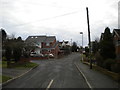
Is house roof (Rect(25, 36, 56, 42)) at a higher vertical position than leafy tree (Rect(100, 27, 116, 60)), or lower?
higher

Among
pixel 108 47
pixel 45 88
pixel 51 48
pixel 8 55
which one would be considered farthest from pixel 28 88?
pixel 51 48

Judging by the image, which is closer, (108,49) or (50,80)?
(50,80)

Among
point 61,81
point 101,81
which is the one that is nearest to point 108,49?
point 101,81

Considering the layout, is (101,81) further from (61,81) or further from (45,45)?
(45,45)

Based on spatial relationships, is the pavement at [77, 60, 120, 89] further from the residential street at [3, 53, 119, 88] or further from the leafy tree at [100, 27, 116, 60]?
the leafy tree at [100, 27, 116, 60]

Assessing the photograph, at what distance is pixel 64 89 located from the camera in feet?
42.7

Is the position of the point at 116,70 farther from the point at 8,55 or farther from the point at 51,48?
the point at 51,48

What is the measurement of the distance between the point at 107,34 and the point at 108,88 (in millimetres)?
14359

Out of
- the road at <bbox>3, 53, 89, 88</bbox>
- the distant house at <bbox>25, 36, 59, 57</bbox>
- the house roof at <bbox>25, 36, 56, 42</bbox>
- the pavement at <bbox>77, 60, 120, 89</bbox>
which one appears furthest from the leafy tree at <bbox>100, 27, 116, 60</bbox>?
the house roof at <bbox>25, 36, 56, 42</bbox>

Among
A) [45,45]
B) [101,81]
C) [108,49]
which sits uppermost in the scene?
[45,45]

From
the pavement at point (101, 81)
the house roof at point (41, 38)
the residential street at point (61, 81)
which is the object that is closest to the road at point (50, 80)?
the residential street at point (61, 81)

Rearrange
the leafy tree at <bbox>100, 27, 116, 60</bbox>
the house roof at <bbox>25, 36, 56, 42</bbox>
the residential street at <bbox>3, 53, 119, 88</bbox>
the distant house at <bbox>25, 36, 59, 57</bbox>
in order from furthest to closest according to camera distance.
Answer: the house roof at <bbox>25, 36, 56, 42</bbox> → the distant house at <bbox>25, 36, 59, 57</bbox> → the leafy tree at <bbox>100, 27, 116, 60</bbox> → the residential street at <bbox>3, 53, 119, 88</bbox>

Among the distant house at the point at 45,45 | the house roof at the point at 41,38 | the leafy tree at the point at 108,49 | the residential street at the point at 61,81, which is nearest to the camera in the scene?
the residential street at the point at 61,81

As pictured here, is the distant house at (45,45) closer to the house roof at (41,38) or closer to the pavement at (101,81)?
the house roof at (41,38)
